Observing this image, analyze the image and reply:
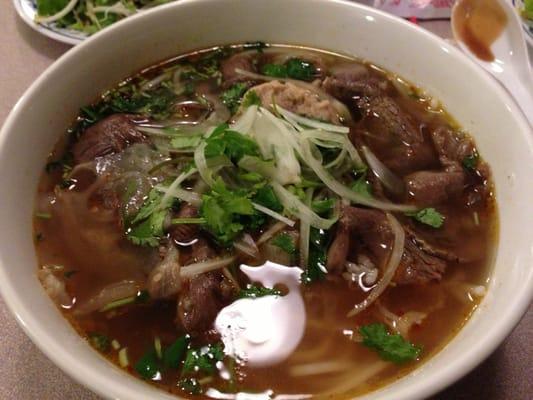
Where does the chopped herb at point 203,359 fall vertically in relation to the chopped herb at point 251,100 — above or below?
below

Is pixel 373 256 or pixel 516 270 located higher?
pixel 516 270

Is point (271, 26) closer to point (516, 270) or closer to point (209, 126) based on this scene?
point (209, 126)

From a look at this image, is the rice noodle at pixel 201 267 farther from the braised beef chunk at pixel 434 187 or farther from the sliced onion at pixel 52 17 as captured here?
the sliced onion at pixel 52 17

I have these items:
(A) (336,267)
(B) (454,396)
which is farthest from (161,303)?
(B) (454,396)

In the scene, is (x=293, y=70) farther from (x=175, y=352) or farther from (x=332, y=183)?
(x=175, y=352)

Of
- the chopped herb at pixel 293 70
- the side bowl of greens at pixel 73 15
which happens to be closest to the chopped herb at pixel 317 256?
the chopped herb at pixel 293 70
